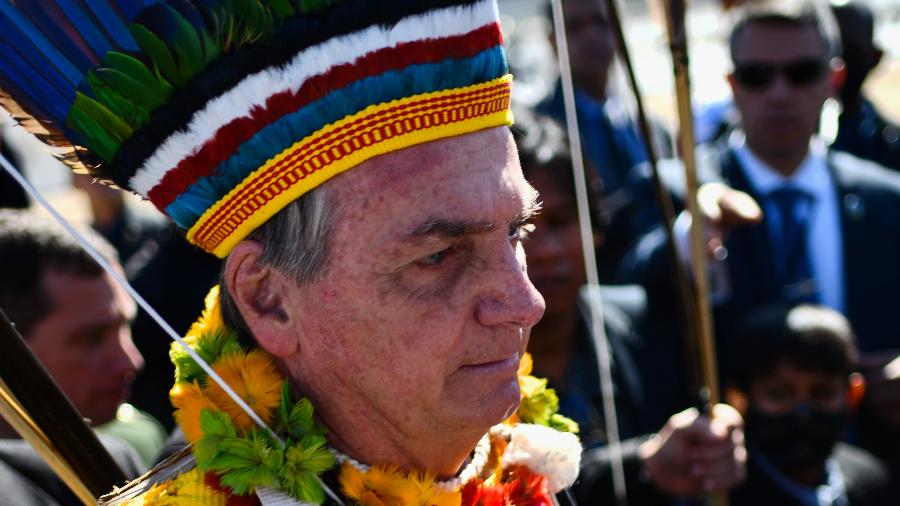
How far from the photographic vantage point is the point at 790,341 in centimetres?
411

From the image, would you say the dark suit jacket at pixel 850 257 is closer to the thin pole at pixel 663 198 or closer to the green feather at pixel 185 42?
the thin pole at pixel 663 198

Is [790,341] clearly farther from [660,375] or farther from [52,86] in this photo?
[52,86]

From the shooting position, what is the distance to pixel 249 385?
211 centimetres

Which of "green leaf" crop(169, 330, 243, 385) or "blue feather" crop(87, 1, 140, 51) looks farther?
"green leaf" crop(169, 330, 243, 385)

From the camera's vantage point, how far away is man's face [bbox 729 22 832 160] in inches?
189

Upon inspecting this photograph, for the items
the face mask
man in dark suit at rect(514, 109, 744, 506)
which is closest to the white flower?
man in dark suit at rect(514, 109, 744, 506)

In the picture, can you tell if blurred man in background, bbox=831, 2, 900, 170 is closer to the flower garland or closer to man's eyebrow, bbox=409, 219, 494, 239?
the flower garland

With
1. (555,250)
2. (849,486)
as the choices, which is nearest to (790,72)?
(555,250)

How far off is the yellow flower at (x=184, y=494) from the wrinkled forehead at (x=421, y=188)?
1.68 feet

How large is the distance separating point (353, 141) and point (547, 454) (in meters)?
0.78

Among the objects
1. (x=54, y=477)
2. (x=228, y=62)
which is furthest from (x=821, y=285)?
(x=228, y=62)

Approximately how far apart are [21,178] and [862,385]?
3.35 m

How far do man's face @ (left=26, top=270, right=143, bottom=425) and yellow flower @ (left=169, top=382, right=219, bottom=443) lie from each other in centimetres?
152

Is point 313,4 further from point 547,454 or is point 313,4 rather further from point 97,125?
point 547,454
